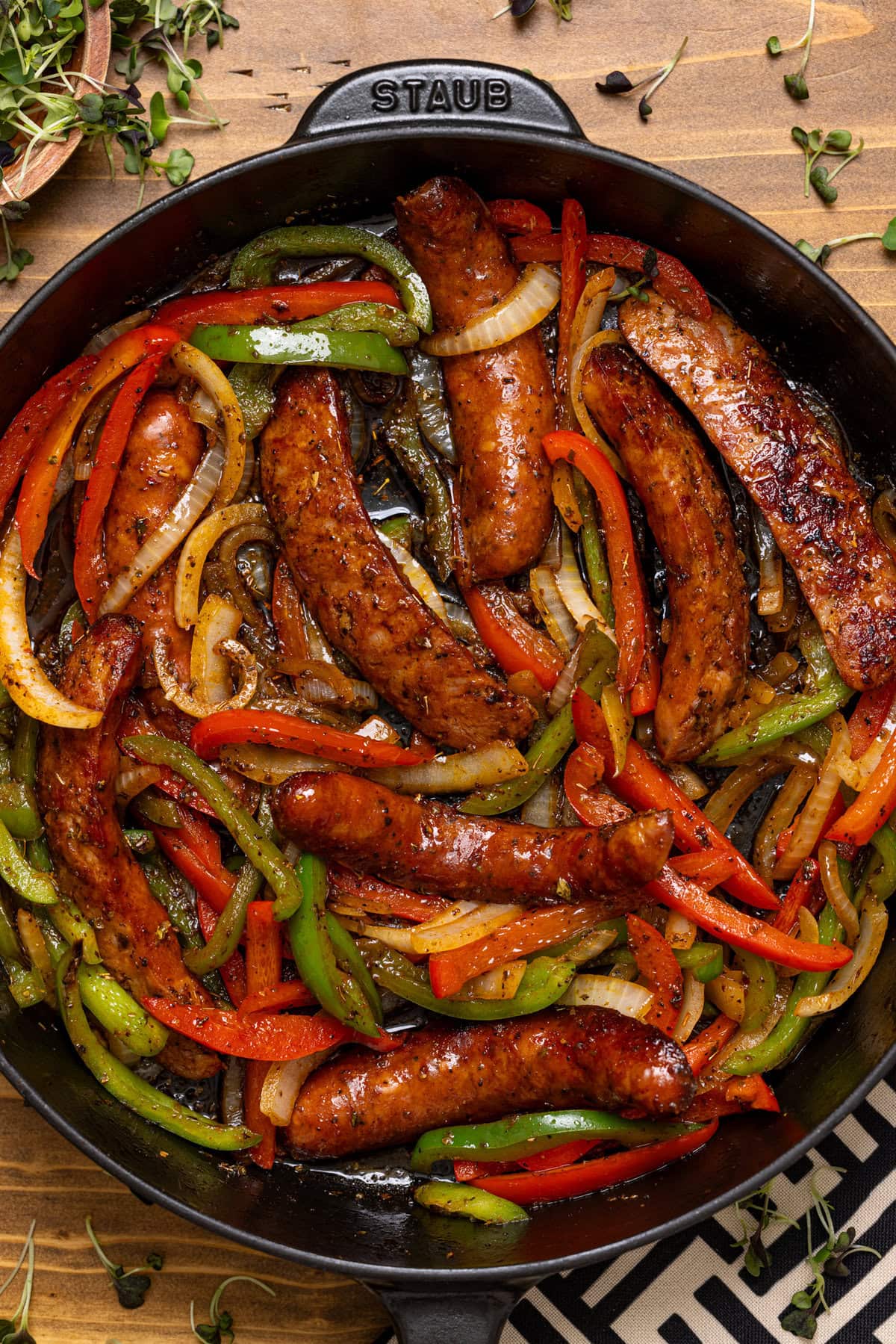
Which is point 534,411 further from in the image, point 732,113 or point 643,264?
point 732,113

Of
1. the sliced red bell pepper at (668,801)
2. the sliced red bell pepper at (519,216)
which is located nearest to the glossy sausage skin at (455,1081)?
the sliced red bell pepper at (668,801)

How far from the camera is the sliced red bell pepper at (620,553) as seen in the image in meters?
2.81

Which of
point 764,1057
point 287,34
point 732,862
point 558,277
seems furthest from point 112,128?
point 764,1057

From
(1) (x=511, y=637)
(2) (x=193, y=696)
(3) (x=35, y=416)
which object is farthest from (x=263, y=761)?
(3) (x=35, y=416)

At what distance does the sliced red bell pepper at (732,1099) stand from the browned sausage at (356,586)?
40.1 inches

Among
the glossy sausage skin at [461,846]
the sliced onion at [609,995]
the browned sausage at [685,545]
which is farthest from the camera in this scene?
the sliced onion at [609,995]

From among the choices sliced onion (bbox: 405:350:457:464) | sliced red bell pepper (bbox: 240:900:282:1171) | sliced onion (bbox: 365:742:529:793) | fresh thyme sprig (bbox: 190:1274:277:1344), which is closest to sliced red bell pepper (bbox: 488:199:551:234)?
sliced onion (bbox: 405:350:457:464)

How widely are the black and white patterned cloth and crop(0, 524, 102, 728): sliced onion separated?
188 centimetres

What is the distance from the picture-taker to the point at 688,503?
2.73 meters

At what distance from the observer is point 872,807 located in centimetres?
278

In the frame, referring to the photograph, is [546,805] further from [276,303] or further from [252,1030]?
[276,303]

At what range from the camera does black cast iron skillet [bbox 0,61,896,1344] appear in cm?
256

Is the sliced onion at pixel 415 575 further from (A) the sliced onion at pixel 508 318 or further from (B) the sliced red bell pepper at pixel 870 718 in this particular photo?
(B) the sliced red bell pepper at pixel 870 718

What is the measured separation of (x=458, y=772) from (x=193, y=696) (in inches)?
27.0
